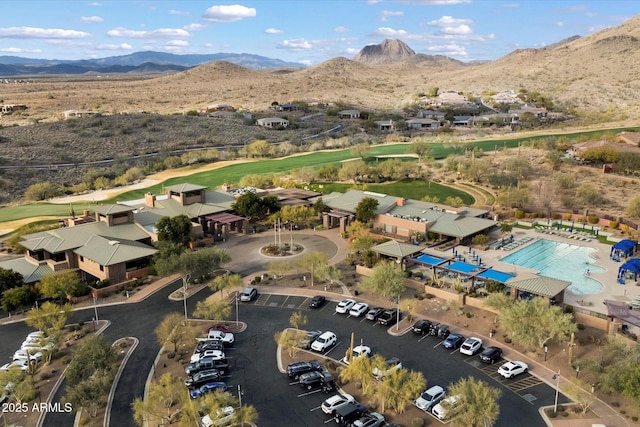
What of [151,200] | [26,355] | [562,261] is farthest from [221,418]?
[151,200]

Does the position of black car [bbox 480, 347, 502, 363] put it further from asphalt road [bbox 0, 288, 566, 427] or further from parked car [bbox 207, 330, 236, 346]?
parked car [bbox 207, 330, 236, 346]

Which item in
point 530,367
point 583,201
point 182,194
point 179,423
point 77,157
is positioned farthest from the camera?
point 77,157

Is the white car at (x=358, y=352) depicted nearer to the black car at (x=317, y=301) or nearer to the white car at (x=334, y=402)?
the white car at (x=334, y=402)

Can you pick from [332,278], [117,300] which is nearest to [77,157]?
[117,300]

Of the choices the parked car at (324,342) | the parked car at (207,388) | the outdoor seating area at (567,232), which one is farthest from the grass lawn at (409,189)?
the parked car at (207,388)

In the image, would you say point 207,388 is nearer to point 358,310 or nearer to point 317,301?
point 317,301

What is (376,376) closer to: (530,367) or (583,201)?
(530,367)
